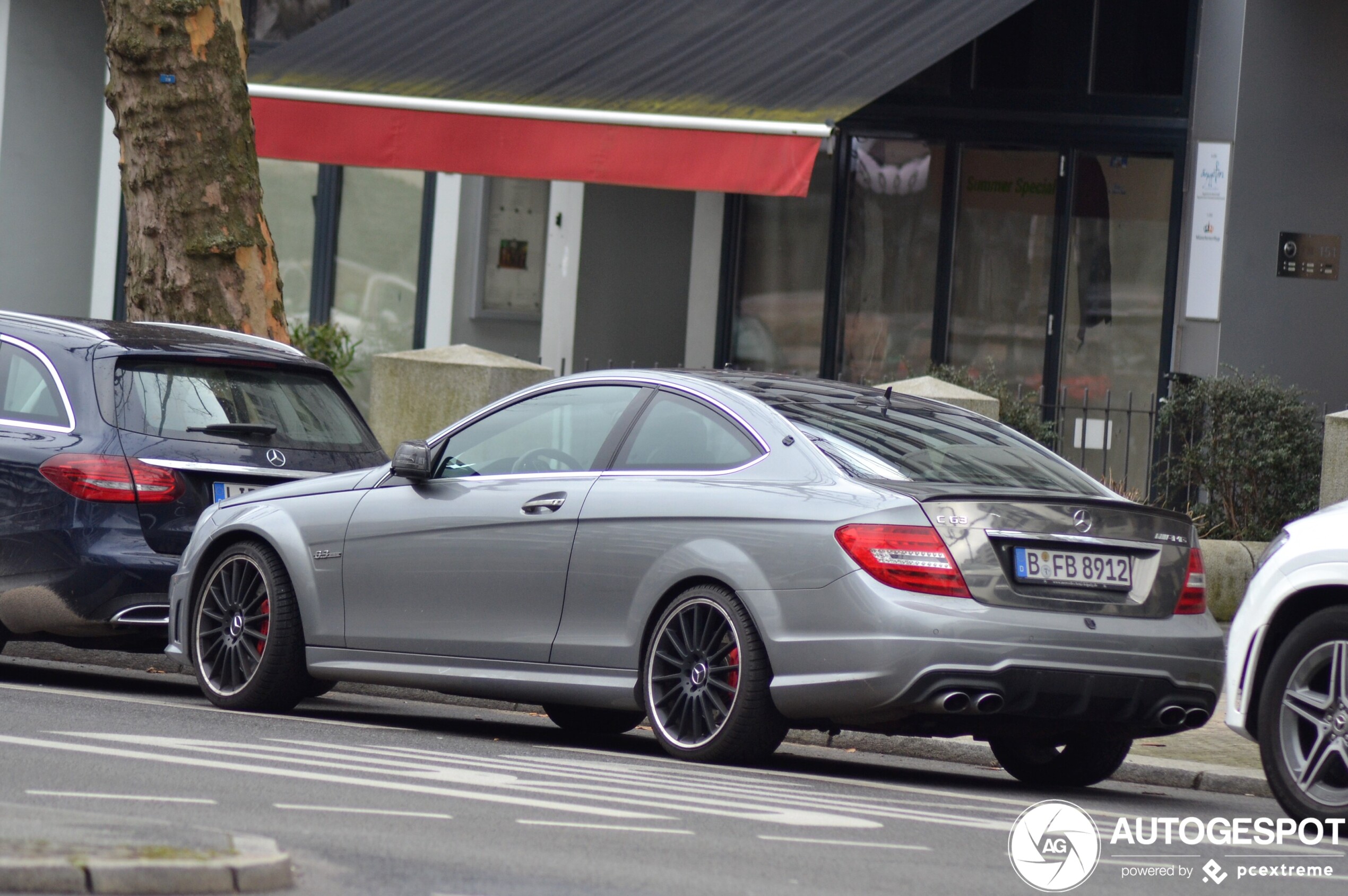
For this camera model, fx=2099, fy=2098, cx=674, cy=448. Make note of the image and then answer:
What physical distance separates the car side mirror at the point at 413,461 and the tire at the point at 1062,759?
252 cm

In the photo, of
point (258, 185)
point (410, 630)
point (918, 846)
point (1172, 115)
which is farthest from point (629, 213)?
point (918, 846)

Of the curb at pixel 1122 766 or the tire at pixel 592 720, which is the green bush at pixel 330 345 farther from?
the curb at pixel 1122 766

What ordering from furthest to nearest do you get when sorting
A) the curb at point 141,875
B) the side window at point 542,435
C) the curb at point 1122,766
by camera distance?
the curb at point 1122,766 < the side window at point 542,435 < the curb at point 141,875

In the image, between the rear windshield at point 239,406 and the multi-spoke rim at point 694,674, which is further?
the rear windshield at point 239,406

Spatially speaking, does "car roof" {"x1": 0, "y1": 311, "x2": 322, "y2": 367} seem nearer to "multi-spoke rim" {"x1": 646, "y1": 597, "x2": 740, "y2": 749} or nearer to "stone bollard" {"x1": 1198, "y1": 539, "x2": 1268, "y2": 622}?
"multi-spoke rim" {"x1": 646, "y1": 597, "x2": 740, "y2": 749}

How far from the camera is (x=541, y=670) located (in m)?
8.11

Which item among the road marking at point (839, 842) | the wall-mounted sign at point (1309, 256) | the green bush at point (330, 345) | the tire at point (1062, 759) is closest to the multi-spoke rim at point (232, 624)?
the tire at point (1062, 759)

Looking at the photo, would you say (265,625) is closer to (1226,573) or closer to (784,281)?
(1226,573)

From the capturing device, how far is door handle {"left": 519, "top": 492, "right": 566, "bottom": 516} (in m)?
8.15

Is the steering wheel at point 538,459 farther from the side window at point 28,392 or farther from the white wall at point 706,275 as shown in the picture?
the white wall at point 706,275

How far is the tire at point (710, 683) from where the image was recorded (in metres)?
7.38

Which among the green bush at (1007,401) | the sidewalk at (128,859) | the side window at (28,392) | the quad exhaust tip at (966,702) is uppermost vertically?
the green bush at (1007,401)

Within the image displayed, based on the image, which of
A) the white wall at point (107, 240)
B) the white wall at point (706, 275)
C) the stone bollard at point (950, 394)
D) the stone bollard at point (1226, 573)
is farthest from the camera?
the white wall at point (107, 240)

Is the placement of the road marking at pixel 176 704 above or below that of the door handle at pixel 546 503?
below
